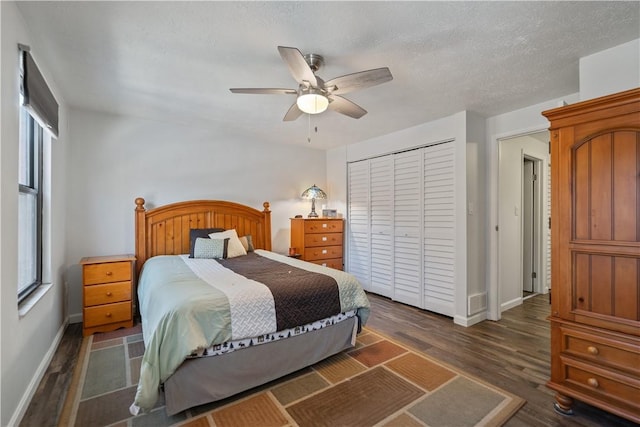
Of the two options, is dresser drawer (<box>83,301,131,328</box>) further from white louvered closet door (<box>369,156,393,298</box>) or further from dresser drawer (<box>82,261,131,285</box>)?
white louvered closet door (<box>369,156,393,298</box>)

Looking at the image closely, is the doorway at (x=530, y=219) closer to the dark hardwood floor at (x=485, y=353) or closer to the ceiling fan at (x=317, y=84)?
the dark hardwood floor at (x=485, y=353)

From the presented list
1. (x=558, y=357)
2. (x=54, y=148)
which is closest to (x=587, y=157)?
(x=558, y=357)

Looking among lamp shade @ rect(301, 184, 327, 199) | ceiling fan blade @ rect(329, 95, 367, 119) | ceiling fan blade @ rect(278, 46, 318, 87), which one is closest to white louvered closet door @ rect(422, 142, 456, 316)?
ceiling fan blade @ rect(329, 95, 367, 119)

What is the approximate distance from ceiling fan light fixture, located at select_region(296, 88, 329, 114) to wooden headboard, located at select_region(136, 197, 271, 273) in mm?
2416

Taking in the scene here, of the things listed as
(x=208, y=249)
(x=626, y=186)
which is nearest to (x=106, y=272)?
(x=208, y=249)

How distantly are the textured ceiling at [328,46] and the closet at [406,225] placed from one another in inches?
37.2

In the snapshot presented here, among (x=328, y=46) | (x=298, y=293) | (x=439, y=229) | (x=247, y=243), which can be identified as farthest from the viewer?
(x=247, y=243)

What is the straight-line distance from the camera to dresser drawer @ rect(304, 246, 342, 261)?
14.5 feet

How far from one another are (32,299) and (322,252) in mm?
3261

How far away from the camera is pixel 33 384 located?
76.4 inches

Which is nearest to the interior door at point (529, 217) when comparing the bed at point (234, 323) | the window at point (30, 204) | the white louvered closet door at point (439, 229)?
the white louvered closet door at point (439, 229)

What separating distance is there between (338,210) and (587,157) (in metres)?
3.59

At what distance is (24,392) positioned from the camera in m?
1.79

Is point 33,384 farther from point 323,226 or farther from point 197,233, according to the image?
point 323,226
